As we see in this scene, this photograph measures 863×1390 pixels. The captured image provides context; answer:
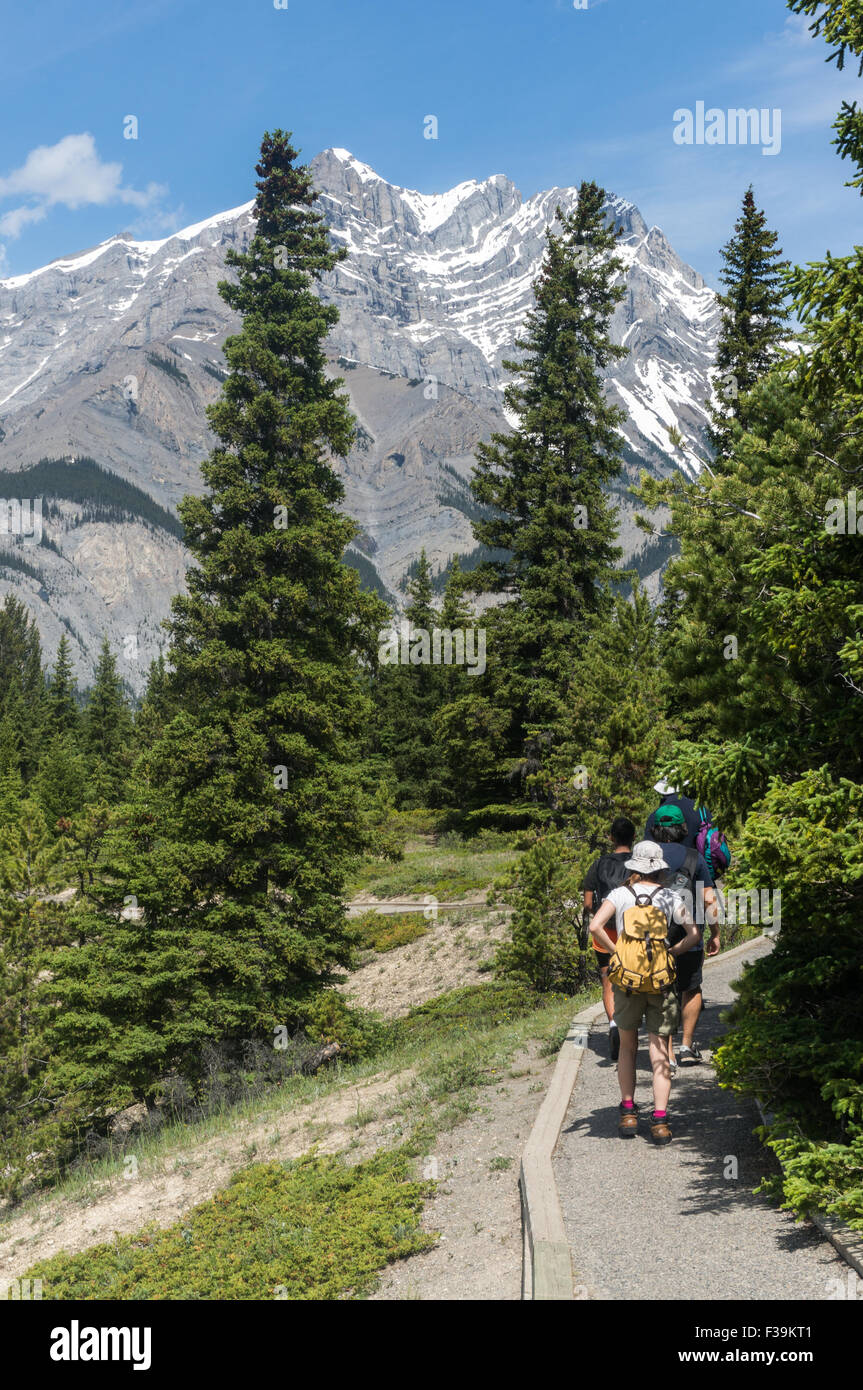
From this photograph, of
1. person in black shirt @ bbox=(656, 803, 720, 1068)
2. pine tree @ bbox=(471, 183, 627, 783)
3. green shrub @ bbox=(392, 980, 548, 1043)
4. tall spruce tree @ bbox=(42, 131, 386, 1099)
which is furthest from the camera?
pine tree @ bbox=(471, 183, 627, 783)

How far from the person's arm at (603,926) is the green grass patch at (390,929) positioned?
715 inches

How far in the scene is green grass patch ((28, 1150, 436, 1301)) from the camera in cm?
668

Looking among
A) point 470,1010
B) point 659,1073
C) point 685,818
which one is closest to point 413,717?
point 470,1010

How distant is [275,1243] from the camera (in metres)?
7.45

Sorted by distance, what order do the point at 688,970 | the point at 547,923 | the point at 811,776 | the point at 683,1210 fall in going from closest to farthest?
the point at 811,776
the point at 683,1210
the point at 688,970
the point at 547,923

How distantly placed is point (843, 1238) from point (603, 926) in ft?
8.90

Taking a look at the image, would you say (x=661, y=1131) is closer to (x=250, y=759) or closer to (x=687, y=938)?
(x=687, y=938)

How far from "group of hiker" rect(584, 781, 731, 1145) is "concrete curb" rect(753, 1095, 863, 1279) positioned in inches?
72.3

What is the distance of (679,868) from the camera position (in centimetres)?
830

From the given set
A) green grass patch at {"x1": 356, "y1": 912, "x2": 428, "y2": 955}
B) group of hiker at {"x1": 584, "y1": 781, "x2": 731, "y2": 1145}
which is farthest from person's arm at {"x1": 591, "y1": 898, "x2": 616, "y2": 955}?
green grass patch at {"x1": 356, "y1": 912, "x2": 428, "y2": 955}

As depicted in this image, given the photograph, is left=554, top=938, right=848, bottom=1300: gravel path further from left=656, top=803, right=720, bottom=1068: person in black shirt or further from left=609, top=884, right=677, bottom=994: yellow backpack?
left=609, top=884, right=677, bottom=994: yellow backpack

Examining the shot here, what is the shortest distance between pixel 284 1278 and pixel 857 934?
450 centimetres
